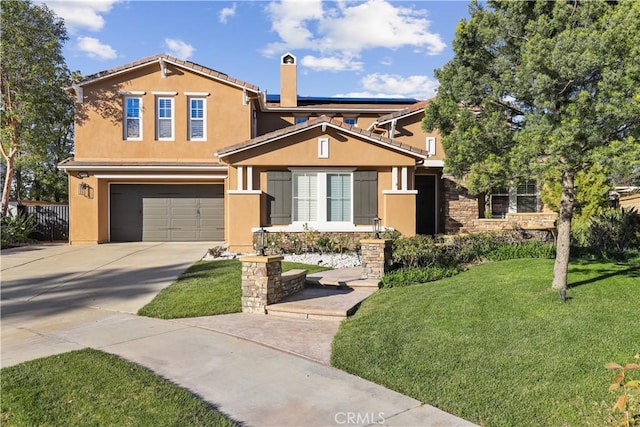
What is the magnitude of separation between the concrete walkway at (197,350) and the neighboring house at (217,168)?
4.69 m

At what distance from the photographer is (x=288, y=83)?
2152 centimetres

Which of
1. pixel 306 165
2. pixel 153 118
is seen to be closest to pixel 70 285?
pixel 306 165

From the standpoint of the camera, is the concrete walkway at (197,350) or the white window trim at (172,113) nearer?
the concrete walkway at (197,350)

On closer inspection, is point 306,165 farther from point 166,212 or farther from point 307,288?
point 166,212

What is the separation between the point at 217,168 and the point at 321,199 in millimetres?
4857

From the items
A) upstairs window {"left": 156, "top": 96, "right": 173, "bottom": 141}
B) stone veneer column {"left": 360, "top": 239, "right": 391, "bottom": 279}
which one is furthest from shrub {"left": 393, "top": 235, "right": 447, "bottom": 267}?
upstairs window {"left": 156, "top": 96, "right": 173, "bottom": 141}

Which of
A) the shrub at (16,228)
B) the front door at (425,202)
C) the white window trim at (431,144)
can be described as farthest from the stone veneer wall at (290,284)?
the shrub at (16,228)

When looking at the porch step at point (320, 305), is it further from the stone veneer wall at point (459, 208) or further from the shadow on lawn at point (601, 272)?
the stone veneer wall at point (459, 208)

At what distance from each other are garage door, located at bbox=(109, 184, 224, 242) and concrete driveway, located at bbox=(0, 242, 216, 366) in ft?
6.59

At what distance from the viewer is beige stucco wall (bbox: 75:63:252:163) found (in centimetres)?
1709

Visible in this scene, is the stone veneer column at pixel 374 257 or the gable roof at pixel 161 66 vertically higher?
the gable roof at pixel 161 66

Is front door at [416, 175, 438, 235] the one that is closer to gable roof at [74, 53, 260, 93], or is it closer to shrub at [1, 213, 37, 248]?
gable roof at [74, 53, 260, 93]

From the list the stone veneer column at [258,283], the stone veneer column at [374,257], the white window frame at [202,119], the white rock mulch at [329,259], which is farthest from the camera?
the white window frame at [202,119]

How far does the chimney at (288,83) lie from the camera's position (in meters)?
21.5
